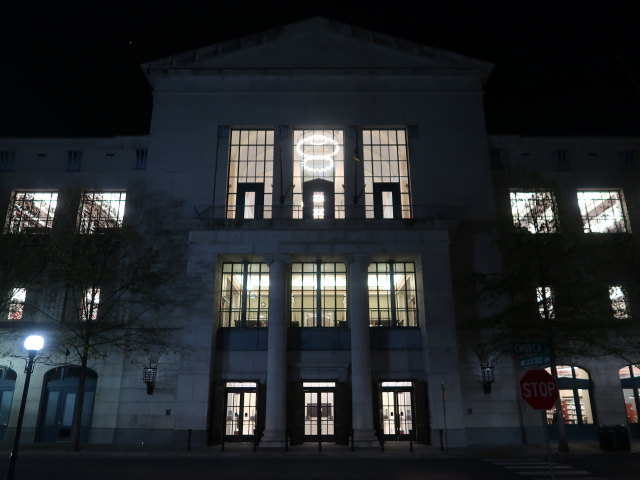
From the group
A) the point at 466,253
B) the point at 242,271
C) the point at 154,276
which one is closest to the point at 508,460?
the point at 466,253

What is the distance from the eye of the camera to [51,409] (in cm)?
2730

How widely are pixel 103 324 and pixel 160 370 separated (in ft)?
12.9

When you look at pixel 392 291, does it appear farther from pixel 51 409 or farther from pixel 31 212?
pixel 31 212

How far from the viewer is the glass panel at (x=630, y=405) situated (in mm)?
27281

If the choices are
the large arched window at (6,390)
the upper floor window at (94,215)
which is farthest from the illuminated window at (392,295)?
the large arched window at (6,390)

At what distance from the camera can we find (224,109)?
31047 mm

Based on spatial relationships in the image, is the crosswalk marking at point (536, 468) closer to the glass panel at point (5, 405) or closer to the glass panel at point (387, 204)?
the glass panel at point (387, 204)

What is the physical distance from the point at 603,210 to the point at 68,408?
3437 cm

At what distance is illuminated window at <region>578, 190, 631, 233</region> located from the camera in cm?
3044

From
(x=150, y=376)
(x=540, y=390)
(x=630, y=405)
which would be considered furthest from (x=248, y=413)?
(x=630, y=405)

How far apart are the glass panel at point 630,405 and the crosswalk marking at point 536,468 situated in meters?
11.7

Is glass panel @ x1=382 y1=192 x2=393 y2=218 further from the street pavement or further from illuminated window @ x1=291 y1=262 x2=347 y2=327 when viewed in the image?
the street pavement

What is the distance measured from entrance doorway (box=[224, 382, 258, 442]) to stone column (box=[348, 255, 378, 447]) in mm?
5477

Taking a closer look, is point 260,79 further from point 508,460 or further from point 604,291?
point 508,460
